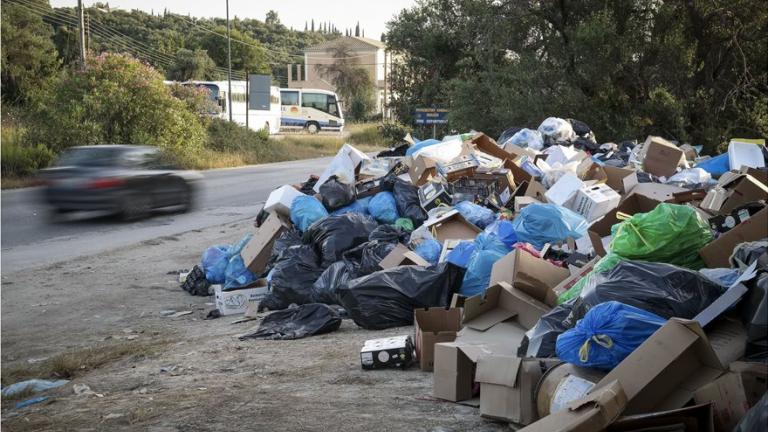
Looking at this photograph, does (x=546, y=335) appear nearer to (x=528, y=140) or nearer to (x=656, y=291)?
(x=656, y=291)

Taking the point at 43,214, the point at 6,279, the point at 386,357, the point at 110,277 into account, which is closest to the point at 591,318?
the point at 386,357

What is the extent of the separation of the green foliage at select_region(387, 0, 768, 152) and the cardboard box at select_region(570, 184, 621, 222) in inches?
366

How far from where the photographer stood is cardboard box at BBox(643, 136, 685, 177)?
32.5ft

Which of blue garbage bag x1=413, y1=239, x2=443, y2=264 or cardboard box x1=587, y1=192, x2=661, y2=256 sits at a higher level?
cardboard box x1=587, y1=192, x2=661, y2=256

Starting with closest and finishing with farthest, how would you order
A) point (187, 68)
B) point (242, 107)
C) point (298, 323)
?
point (298, 323) → point (242, 107) → point (187, 68)

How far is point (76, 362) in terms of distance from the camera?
6004mm

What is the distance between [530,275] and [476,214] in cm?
263

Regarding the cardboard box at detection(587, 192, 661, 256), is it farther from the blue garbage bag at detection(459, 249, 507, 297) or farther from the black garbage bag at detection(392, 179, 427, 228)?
the black garbage bag at detection(392, 179, 427, 228)

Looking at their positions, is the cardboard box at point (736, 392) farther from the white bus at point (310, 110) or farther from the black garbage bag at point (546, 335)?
the white bus at point (310, 110)

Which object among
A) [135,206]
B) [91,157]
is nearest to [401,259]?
[135,206]

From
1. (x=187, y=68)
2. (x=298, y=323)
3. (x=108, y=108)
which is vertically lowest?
(x=298, y=323)

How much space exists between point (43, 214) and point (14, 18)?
2098 cm

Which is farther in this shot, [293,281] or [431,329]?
[293,281]

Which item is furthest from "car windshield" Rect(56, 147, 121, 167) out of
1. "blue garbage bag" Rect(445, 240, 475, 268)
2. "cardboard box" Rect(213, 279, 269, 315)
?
"blue garbage bag" Rect(445, 240, 475, 268)
